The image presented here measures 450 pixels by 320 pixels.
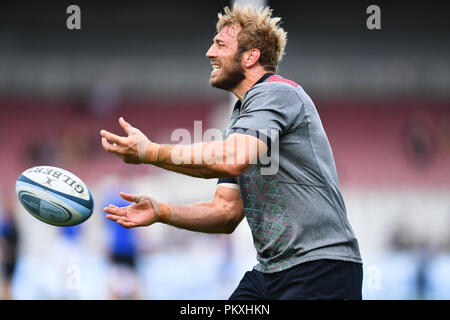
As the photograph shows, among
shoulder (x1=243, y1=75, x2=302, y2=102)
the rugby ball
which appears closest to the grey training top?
shoulder (x1=243, y1=75, x2=302, y2=102)

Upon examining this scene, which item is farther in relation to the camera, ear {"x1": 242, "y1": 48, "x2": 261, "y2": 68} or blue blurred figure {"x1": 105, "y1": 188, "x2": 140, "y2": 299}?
blue blurred figure {"x1": 105, "y1": 188, "x2": 140, "y2": 299}

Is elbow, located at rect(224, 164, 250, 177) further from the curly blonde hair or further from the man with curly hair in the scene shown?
the curly blonde hair

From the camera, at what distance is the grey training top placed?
353 centimetres

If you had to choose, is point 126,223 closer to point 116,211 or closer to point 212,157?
point 116,211

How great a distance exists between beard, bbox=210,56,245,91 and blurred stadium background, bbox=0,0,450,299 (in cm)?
1184

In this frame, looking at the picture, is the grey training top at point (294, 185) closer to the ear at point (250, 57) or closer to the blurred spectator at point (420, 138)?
the ear at point (250, 57)

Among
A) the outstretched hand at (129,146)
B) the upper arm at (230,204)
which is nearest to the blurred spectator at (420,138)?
the upper arm at (230,204)

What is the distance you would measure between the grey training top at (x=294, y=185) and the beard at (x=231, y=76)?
40 centimetres

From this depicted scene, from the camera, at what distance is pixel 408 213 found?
51.9 feet

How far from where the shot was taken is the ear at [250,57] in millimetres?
4070

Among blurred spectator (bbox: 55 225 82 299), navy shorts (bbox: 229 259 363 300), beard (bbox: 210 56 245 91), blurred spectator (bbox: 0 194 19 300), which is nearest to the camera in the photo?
navy shorts (bbox: 229 259 363 300)

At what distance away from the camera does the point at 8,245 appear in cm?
1070

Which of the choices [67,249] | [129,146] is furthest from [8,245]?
[129,146]
